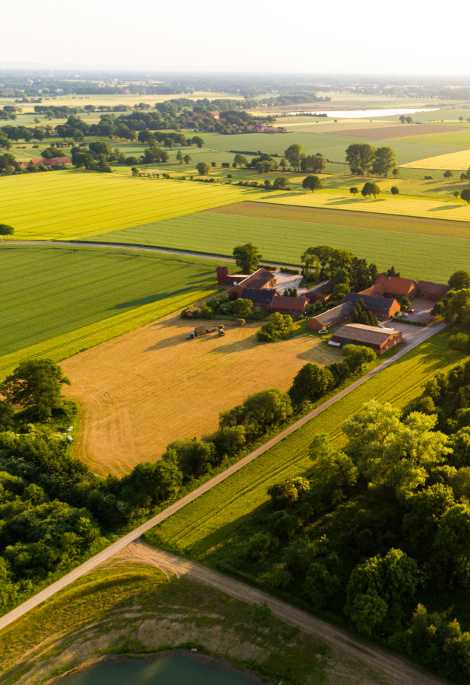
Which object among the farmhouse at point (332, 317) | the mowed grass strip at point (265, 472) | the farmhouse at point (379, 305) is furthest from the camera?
the farmhouse at point (379, 305)

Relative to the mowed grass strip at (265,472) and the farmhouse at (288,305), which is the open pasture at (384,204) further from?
the mowed grass strip at (265,472)

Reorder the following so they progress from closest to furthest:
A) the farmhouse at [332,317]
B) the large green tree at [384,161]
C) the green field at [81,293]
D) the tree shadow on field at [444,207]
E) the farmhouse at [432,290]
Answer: the green field at [81,293]
the farmhouse at [332,317]
the farmhouse at [432,290]
the tree shadow on field at [444,207]
the large green tree at [384,161]

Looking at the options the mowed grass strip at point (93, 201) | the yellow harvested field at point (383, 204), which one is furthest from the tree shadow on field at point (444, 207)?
the mowed grass strip at point (93, 201)

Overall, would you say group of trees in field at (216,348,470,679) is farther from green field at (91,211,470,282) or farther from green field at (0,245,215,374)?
green field at (91,211,470,282)

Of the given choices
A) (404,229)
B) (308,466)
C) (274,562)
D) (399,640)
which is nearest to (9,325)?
(308,466)

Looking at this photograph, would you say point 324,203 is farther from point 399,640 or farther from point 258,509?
point 399,640

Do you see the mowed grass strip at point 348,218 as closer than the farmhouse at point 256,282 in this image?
No
